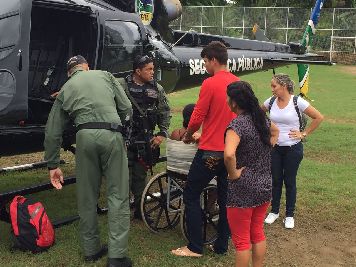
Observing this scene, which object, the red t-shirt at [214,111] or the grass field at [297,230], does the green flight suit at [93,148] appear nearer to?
the grass field at [297,230]

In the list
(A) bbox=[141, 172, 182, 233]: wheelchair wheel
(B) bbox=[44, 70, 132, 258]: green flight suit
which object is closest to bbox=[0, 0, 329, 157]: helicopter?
(B) bbox=[44, 70, 132, 258]: green flight suit

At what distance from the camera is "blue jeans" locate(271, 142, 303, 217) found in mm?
5246

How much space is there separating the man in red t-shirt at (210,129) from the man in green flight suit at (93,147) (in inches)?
23.4

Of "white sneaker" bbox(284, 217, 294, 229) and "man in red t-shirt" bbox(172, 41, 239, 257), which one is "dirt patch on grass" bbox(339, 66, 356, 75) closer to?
"white sneaker" bbox(284, 217, 294, 229)

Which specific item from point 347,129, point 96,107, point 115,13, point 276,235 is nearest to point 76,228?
point 96,107

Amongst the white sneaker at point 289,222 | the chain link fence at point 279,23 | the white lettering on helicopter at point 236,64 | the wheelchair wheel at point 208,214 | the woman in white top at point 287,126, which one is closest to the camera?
the wheelchair wheel at point 208,214

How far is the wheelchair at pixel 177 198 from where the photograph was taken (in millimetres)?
4770

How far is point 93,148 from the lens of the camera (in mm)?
4145

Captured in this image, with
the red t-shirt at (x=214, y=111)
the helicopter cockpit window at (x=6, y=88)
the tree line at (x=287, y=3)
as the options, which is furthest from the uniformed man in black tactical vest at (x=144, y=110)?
the tree line at (x=287, y=3)

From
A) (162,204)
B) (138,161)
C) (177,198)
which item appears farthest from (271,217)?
(138,161)

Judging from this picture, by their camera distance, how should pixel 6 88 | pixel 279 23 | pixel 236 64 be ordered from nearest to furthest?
pixel 6 88, pixel 236 64, pixel 279 23

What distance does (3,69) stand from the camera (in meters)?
4.45

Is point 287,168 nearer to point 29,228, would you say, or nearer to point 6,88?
point 29,228

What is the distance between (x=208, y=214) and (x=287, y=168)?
1032mm
